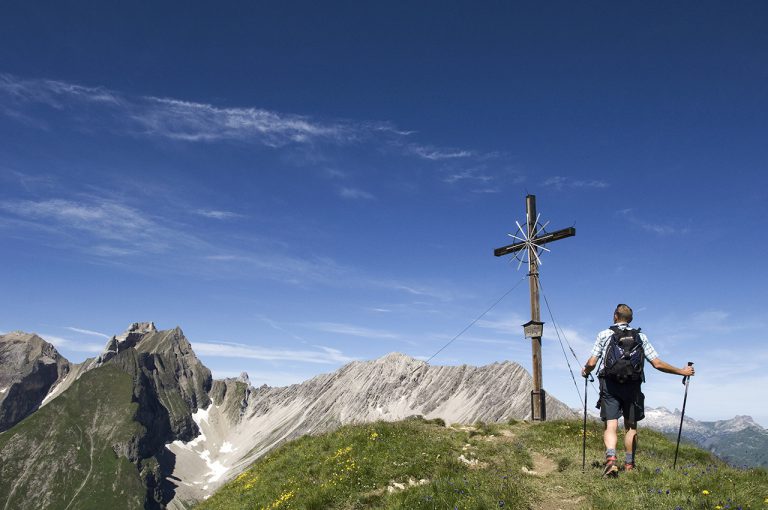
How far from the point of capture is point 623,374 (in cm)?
1180

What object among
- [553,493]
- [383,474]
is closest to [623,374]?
[553,493]

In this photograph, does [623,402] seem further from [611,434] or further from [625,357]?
[625,357]

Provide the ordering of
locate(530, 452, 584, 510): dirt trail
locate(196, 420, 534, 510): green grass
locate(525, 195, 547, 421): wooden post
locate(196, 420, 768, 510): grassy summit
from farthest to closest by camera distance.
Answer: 1. locate(525, 195, 547, 421): wooden post
2. locate(196, 420, 534, 510): green grass
3. locate(530, 452, 584, 510): dirt trail
4. locate(196, 420, 768, 510): grassy summit

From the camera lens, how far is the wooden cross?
82.8ft

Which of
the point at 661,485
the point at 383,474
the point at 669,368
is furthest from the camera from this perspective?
the point at 383,474

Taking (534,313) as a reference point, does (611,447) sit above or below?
below

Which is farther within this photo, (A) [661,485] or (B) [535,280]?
(B) [535,280]

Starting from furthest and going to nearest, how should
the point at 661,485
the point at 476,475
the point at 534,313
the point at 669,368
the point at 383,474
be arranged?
the point at 534,313 < the point at 383,474 < the point at 476,475 < the point at 669,368 < the point at 661,485

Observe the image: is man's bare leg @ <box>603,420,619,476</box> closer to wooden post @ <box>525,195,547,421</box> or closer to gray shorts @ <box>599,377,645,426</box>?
gray shorts @ <box>599,377,645,426</box>

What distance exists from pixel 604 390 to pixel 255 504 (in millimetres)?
10801

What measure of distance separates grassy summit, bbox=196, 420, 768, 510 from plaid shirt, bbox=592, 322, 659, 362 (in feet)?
8.78

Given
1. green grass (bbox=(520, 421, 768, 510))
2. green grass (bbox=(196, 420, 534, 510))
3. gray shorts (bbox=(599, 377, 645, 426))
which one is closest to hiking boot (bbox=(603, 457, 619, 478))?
green grass (bbox=(520, 421, 768, 510))

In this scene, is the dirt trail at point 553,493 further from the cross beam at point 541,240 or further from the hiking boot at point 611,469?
the cross beam at point 541,240

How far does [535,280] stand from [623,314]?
14197 mm
